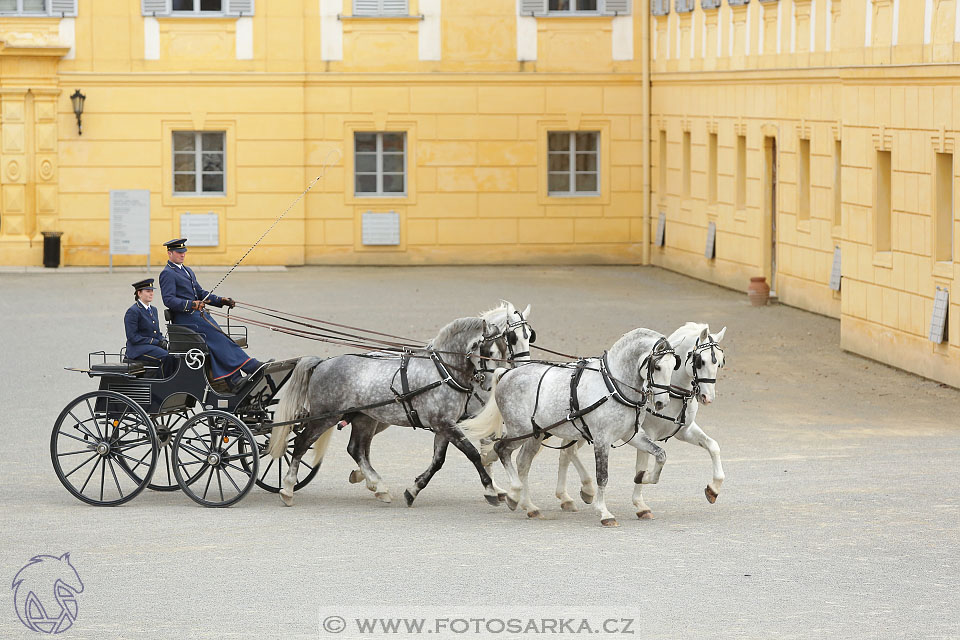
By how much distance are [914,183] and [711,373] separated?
30.1 feet

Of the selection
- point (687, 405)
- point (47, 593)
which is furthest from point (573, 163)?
point (47, 593)

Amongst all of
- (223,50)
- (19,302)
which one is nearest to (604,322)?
(19,302)

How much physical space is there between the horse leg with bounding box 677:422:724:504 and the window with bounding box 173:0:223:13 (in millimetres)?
23018

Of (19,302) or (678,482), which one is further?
(19,302)

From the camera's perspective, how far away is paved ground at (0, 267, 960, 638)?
9570 millimetres

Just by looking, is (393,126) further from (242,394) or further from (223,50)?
(242,394)

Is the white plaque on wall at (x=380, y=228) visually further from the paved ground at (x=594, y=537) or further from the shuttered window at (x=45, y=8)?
the paved ground at (x=594, y=537)

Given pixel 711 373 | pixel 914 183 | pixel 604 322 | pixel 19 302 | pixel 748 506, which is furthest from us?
pixel 19 302

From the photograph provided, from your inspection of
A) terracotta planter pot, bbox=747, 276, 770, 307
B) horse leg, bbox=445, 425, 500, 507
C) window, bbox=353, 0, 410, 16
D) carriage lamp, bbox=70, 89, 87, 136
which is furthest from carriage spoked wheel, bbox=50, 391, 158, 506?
window, bbox=353, 0, 410, 16

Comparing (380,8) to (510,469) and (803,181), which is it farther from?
(510,469)

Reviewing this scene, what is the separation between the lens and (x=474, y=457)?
41.3 ft

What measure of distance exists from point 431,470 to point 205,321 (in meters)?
2.15

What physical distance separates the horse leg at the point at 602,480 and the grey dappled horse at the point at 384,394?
91 cm

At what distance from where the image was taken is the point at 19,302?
1089 inches
